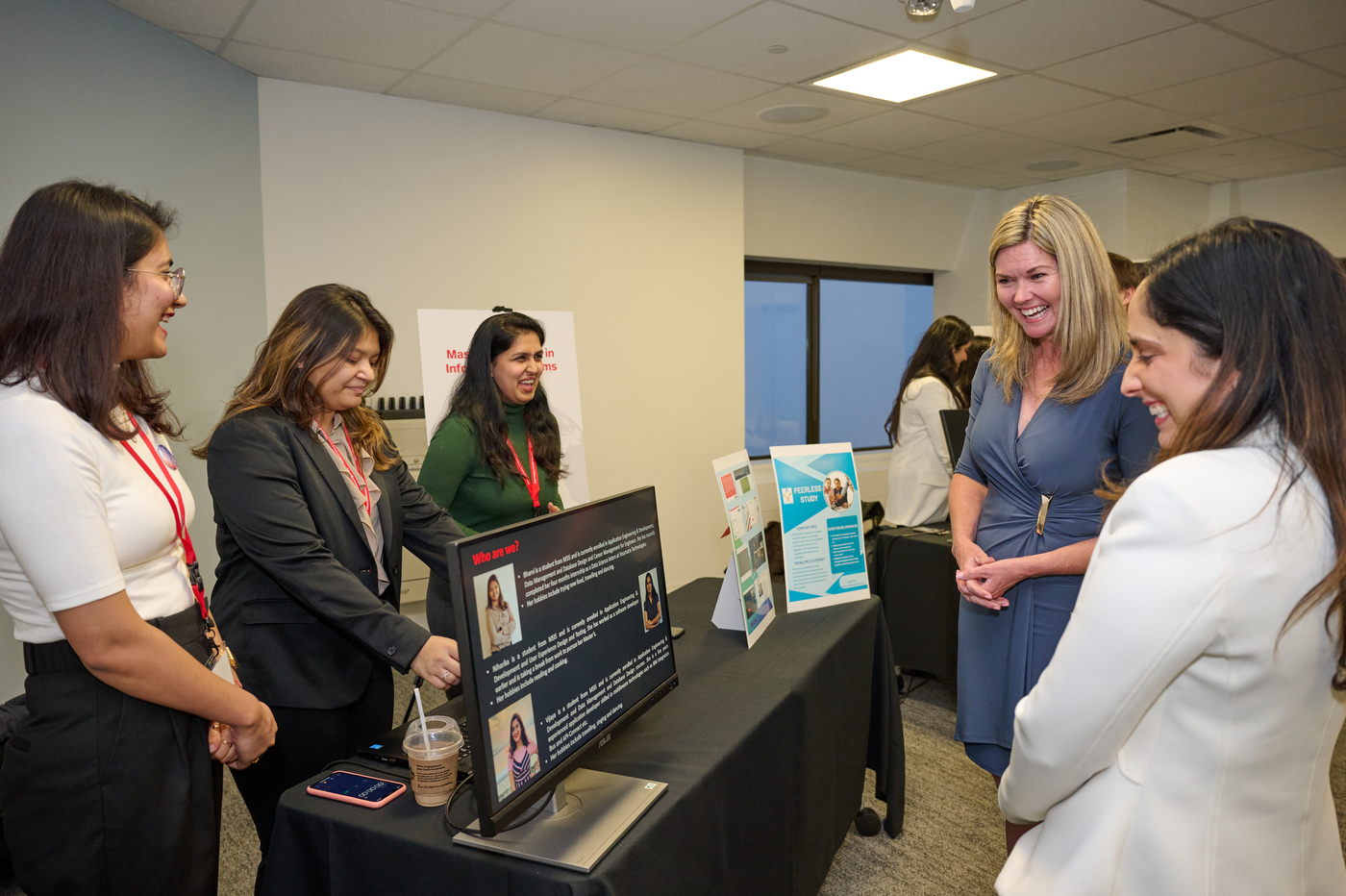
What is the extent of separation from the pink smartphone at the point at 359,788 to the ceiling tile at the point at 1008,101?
13.3 feet

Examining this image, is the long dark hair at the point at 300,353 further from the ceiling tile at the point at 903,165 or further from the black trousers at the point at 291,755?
the ceiling tile at the point at 903,165

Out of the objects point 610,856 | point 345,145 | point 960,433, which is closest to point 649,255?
point 345,145

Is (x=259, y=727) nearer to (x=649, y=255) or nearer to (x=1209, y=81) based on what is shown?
(x=649, y=255)

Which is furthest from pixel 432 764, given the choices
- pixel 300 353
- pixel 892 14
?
pixel 892 14

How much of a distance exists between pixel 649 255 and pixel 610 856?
4.19 m

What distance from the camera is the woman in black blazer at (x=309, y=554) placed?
1491 millimetres

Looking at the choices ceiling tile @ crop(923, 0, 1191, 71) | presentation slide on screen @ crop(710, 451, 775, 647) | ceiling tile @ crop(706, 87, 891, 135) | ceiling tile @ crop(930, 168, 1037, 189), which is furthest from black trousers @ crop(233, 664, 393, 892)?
ceiling tile @ crop(930, 168, 1037, 189)

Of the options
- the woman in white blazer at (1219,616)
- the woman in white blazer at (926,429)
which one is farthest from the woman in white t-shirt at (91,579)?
the woman in white blazer at (926,429)

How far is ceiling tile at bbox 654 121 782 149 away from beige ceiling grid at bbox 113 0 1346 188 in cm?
2

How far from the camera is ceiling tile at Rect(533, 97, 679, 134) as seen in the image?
4285mm

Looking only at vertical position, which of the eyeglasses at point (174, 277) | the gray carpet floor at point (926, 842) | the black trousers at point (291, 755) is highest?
the eyeglasses at point (174, 277)

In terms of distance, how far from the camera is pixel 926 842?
256 cm

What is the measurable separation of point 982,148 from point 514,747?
210 inches

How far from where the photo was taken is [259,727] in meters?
1.37
